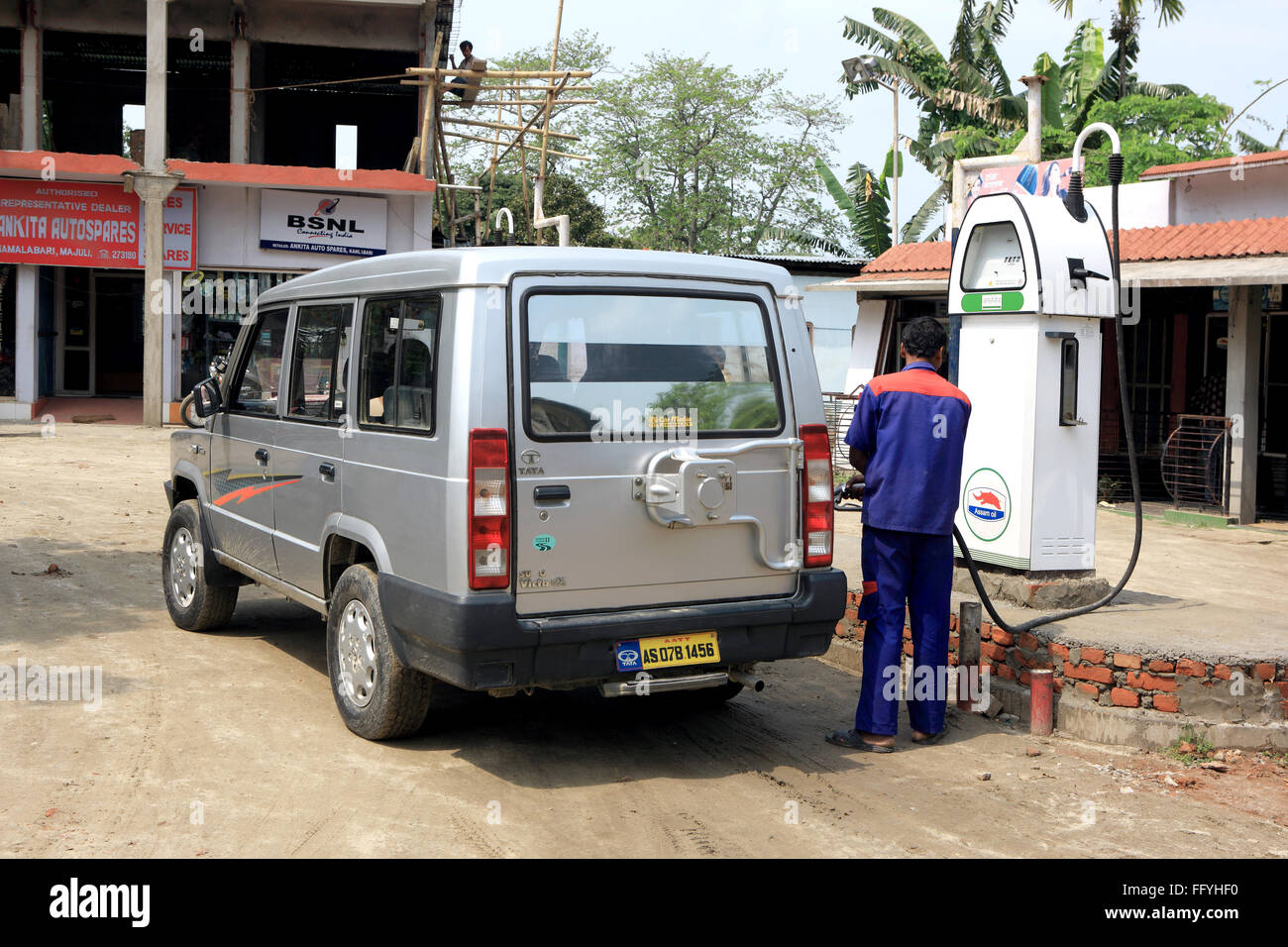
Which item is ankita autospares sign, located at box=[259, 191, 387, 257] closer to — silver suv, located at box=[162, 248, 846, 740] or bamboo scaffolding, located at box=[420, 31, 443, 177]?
bamboo scaffolding, located at box=[420, 31, 443, 177]

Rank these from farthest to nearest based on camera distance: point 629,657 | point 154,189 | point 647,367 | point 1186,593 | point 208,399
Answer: point 154,189, point 1186,593, point 208,399, point 647,367, point 629,657

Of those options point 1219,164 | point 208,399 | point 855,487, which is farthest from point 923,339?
point 1219,164

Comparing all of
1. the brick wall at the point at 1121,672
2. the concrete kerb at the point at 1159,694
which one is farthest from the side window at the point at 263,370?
the concrete kerb at the point at 1159,694

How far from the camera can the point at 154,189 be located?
2180 centimetres

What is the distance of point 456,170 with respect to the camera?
55.8 metres

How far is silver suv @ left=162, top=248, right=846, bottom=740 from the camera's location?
479cm

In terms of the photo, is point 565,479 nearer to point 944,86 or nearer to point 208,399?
point 208,399

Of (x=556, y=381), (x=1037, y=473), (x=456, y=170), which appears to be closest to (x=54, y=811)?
(x=556, y=381)

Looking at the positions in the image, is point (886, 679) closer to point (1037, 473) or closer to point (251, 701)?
point (1037, 473)

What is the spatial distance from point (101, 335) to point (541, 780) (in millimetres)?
23195

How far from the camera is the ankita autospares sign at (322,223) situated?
23453 mm

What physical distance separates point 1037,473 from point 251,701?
445 cm

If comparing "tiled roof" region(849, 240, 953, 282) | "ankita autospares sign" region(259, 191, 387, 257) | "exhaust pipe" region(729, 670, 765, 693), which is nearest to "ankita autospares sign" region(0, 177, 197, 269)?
"ankita autospares sign" region(259, 191, 387, 257)

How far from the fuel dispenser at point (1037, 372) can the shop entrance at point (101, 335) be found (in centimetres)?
2177
